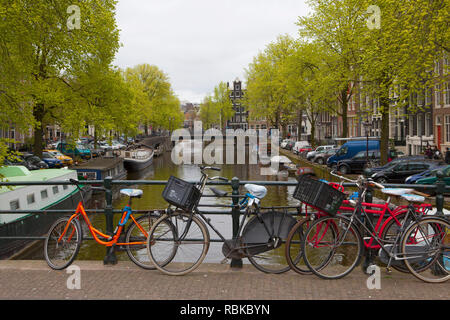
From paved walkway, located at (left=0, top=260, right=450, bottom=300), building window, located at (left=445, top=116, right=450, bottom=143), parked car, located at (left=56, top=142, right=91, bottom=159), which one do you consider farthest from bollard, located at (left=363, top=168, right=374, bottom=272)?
parked car, located at (left=56, top=142, right=91, bottom=159)

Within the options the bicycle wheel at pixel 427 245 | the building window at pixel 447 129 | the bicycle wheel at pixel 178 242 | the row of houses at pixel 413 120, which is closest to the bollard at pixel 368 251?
the bicycle wheel at pixel 427 245

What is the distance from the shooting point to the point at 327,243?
5242 millimetres

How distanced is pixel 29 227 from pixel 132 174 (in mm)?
25797

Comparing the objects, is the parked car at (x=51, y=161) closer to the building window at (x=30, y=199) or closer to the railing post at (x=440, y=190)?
the building window at (x=30, y=199)

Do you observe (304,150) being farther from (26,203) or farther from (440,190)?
(440,190)

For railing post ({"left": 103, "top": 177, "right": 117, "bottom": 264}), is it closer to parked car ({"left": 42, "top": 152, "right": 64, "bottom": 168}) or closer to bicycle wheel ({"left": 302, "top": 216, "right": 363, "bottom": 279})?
bicycle wheel ({"left": 302, "top": 216, "right": 363, "bottom": 279})

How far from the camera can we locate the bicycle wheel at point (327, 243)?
203 inches

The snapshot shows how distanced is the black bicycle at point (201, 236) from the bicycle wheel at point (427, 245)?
137cm

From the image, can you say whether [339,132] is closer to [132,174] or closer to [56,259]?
[132,174]

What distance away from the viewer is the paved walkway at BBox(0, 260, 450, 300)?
4.75m

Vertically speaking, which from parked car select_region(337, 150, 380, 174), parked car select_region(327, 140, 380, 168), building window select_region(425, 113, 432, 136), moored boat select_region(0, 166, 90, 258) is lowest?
moored boat select_region(0, 166, 90, 258)

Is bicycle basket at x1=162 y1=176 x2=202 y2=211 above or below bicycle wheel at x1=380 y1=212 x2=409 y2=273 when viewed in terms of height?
above

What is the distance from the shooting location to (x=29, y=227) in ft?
45.6
